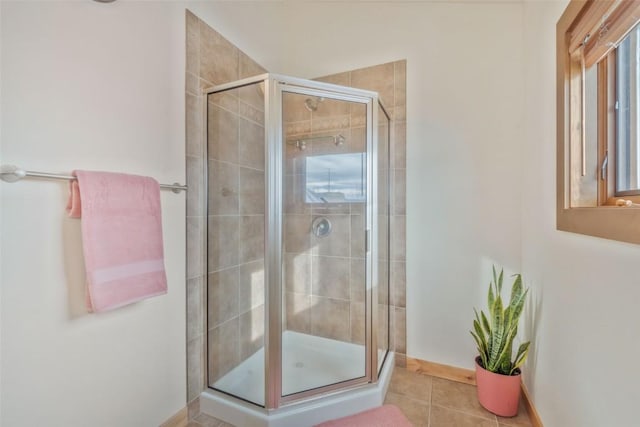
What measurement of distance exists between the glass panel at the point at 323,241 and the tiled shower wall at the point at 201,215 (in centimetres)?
28

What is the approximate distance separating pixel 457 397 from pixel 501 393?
0.93ft

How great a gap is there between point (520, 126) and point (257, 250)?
5.84 ft

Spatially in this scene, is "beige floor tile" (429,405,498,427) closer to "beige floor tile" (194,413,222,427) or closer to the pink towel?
"beige floor tile" (194,413,222,427)

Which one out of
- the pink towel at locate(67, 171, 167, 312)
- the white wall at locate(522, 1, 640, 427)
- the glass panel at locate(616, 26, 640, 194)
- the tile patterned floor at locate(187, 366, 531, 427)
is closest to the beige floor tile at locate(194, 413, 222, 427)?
the tile patterned floor at locate(187, 366, 531, 427)

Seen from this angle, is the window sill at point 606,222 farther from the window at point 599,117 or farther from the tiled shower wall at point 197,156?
the tiled shower wall at point 197,156

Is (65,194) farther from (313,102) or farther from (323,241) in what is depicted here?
(323,241)

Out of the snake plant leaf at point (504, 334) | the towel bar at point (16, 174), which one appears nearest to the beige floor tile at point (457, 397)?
the snake plant leaf at point (504, 334)

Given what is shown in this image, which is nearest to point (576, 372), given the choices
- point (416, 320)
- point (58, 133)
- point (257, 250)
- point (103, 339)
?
point (416, 320)

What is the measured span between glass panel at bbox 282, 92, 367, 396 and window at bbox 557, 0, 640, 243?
38.3 inches

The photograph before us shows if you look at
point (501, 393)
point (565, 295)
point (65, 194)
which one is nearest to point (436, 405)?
point (501, 393)

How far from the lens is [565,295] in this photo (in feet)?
3.71

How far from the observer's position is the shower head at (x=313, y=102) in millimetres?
1645

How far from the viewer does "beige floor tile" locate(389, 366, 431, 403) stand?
1.72 meters

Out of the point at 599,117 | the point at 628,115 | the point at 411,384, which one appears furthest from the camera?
the point at 411,384
